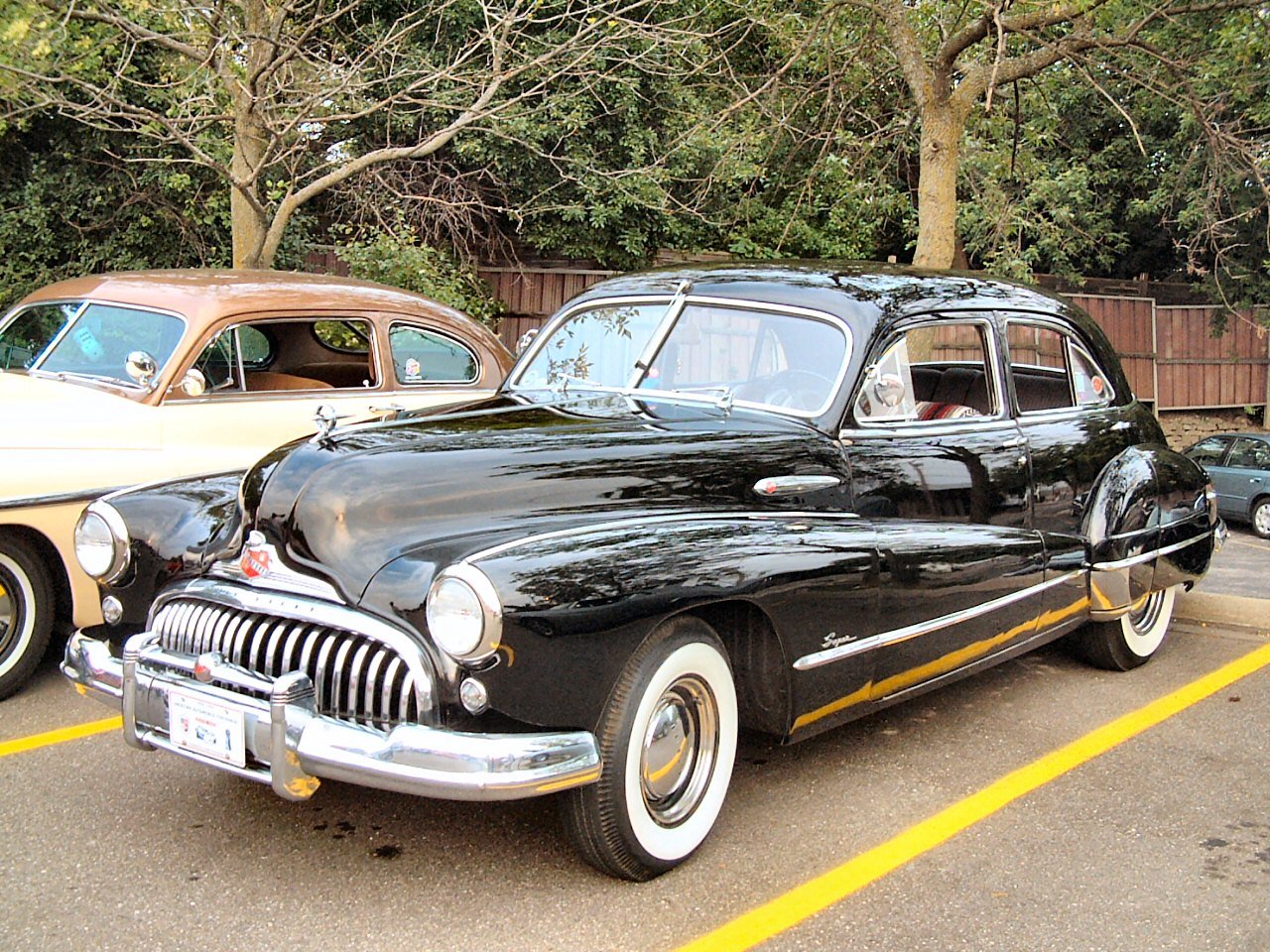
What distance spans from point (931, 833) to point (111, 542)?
9.31 ft

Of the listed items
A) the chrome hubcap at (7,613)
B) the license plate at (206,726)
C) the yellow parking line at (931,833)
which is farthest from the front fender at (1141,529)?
the chrome hubcap at (7,613)

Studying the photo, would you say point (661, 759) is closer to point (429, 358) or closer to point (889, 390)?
point (889, 390)

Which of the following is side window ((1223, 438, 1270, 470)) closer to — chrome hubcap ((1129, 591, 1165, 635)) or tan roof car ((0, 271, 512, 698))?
chrome hubcap ((1129, 591, 1165, 635))

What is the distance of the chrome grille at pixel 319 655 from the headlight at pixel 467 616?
142mm

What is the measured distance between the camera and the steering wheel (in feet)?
14.3

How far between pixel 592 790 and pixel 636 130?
11910mm

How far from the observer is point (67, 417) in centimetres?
529

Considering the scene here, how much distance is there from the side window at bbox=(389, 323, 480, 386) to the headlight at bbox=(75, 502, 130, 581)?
2888mm

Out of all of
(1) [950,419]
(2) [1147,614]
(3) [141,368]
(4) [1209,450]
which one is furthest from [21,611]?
(4) [1209,450]

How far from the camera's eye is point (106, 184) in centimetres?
1359

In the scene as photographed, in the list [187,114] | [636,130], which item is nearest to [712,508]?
[187,114]

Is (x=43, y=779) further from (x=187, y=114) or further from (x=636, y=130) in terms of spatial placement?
(x=636, y=130)

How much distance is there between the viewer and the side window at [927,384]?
4.45 metres

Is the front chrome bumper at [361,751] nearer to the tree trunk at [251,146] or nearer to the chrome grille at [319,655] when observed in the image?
the chrome grille at [319,655]
